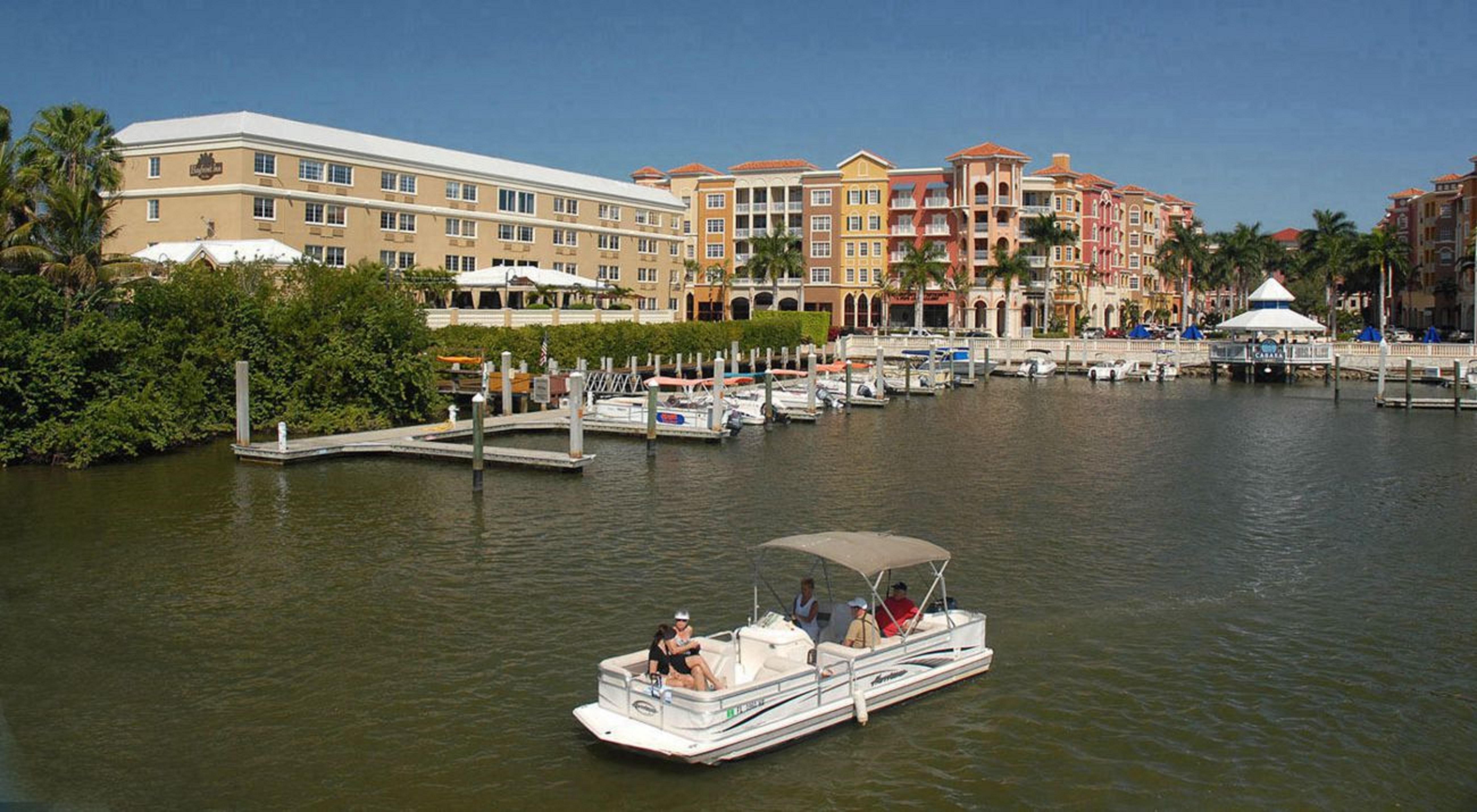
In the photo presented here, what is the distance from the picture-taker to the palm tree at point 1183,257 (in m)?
145

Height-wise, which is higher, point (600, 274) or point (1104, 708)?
point (600, 274)

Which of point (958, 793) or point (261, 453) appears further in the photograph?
point (261, 453)

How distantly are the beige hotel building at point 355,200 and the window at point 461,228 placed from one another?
3.1 inches

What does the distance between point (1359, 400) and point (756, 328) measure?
39970 millimetres

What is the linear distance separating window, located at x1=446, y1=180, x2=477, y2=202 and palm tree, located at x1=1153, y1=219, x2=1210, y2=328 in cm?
8941

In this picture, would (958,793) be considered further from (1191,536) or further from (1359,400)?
(1359,400)

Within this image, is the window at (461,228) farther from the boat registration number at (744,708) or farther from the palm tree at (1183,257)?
the palm tree at (1183,257)

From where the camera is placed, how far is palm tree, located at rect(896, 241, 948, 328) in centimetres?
11569

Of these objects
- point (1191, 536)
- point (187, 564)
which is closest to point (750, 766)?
→ point (187, 564)

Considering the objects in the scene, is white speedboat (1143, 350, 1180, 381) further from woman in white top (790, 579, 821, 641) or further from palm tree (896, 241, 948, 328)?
Answer: woman in white top (790, 579, 821, 641)

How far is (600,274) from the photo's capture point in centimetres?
9262

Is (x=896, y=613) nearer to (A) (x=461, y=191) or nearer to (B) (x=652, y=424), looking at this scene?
(B) (x=652, y=424)

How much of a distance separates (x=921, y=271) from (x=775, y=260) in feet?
45.3

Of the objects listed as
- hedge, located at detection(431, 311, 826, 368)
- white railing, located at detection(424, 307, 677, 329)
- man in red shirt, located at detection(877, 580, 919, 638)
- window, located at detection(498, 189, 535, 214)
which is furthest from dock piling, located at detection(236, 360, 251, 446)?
window, located at detection(498, 189, 535, 214)
